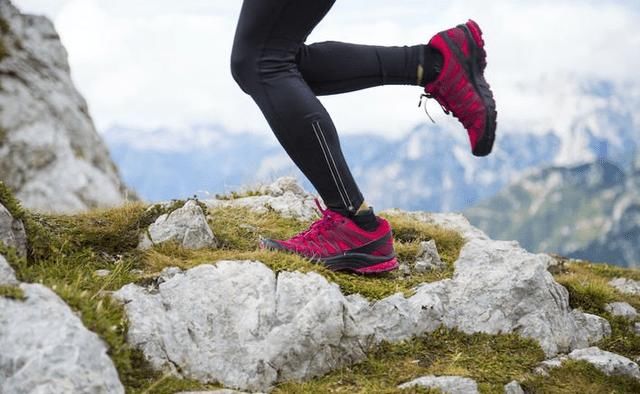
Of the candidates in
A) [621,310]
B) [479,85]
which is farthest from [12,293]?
[621,310]

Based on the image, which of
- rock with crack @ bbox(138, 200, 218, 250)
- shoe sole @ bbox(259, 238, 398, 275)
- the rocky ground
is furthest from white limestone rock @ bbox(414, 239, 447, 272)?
rock with crack @ bbox(138, 200, 218, 250)

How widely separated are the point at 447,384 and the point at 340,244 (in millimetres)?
1721

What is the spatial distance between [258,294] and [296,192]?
5.12 meters

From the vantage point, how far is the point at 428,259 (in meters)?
7.34

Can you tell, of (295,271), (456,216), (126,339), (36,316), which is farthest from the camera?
(456,216)

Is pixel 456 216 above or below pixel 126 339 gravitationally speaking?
below

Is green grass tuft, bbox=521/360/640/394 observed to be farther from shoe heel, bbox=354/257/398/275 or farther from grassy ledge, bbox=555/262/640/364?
shoe heel, bbox=354/257/398/275

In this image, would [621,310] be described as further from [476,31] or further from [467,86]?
[476,31]

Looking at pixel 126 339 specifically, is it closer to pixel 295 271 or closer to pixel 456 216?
pixel 295 271

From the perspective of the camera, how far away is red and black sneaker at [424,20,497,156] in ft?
17.6

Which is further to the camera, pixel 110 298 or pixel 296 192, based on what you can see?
pixel 296 192

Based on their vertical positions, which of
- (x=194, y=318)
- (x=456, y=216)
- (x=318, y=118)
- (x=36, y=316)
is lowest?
(x=456, y=216)

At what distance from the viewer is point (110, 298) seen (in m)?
→ 4.68

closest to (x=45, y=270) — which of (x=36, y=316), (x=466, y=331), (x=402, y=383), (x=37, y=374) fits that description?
(x=36, y=316)
